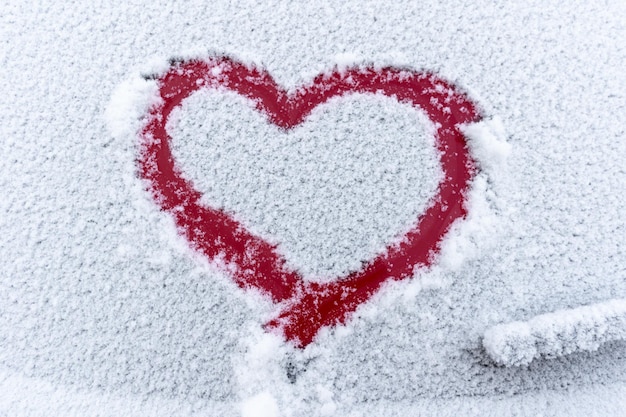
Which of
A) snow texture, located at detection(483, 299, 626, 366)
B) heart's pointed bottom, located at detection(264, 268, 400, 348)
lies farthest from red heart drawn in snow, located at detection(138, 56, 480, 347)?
snow texture, located at detection(483, 299, 626, 366)

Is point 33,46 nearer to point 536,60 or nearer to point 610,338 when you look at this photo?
point 536,60

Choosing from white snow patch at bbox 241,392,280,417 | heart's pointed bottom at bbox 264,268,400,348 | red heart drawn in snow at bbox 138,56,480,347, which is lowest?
white snow patch at bbox 241,392,280,417

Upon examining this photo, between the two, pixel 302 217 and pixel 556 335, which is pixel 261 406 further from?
pixel 556 335

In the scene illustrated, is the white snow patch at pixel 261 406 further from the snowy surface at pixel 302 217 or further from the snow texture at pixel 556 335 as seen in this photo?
the snow texture at pixel 556 335

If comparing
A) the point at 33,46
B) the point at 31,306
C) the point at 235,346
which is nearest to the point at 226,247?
the point at 235,346

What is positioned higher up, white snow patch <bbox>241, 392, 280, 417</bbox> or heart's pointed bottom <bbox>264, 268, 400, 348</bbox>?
heart's pointed bottom <bbox>264, 268, 400, 348</bbox>

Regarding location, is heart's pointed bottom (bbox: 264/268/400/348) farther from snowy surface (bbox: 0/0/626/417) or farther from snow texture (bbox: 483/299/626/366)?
snow texture (bbox: 483/299/626/366)
